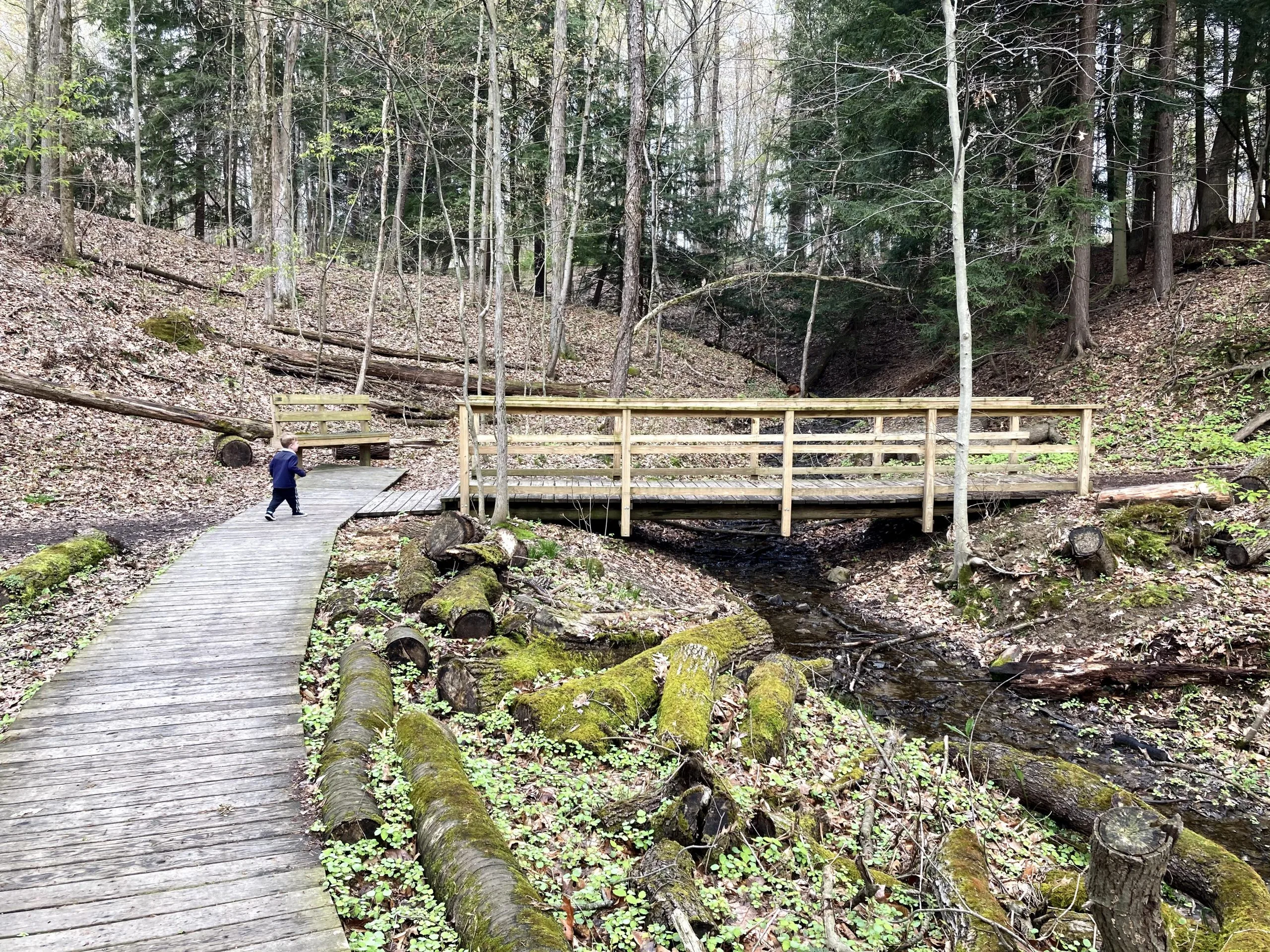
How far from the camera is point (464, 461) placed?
9.51 metres

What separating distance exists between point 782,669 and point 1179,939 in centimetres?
328

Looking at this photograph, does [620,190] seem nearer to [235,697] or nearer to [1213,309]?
[1213,309]

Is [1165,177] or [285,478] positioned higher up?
[1165,177]

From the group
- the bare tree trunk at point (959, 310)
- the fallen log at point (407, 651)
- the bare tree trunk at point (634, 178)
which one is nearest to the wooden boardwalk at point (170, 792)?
the fallen log at point (407, 651)

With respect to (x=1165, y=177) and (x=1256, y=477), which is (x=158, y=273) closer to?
(x=1256, y=477)

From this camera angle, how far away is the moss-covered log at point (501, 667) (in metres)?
5.30

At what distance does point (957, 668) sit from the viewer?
8.12 m

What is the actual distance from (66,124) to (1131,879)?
20.8 metres

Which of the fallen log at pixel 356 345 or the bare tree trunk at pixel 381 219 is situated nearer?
the bare tree trunk at pixel 381 219

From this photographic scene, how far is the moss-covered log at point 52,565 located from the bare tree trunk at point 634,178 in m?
8.63

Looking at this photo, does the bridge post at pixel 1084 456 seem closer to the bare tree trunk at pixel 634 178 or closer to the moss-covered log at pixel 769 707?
the moss-covered log at pixel 769 707

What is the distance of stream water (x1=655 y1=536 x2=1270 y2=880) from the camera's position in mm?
5230

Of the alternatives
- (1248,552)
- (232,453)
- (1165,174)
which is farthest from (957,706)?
(1165,174)

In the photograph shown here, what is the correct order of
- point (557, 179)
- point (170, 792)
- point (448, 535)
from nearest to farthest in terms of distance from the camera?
point (170, 792), point (448, 535), point (557, 179)
